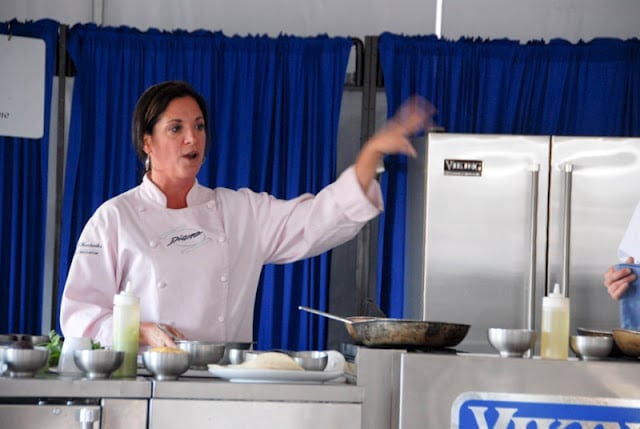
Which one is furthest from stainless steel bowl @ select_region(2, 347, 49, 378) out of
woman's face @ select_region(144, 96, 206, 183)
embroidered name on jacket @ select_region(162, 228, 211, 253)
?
woman's face @ select_region(144, 96, 206, 183)

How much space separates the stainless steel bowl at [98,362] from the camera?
2.18 m

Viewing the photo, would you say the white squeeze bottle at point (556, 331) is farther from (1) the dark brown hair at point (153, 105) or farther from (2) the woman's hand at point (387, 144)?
(1) the dark brown hair at point (153, 105)

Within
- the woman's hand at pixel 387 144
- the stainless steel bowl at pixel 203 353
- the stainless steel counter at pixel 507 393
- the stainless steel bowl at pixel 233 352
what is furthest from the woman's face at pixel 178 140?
the stainless steel counter at pixel 507 393

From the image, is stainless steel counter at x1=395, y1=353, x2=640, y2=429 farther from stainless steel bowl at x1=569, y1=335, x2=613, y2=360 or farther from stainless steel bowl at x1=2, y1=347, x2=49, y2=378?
stainless steel bowl at x1=2, y1=347, x2=49, y2=378

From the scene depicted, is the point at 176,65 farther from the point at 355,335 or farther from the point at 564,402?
the point at 564,402

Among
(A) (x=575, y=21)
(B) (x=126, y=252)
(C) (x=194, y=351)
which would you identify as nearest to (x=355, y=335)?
(C) (x=194, y=351)

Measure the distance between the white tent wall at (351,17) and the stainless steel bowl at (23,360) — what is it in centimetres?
301

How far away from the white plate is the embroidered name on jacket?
888 mm

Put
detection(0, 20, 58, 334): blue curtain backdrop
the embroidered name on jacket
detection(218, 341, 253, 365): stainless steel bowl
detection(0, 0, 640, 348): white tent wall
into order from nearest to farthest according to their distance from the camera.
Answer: detection(218, 341, 253, 365): stainless steel bowl < the embroidered name on jacket < detection(0, 20, 58, 334): blue curtain backdrop < detection(0, 0, 640, 348): white tent wall

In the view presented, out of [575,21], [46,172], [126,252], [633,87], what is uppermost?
[575,21]

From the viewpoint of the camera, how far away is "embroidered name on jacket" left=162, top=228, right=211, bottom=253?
311cm

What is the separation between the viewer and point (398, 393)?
2.23 metres

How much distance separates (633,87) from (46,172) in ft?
8.76

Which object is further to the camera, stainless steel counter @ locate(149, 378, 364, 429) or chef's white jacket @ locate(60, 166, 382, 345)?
chef's white jacket @ locate(60, 166, 382, 345)
